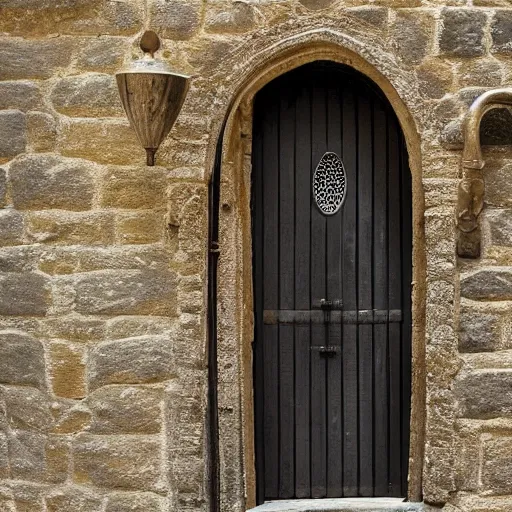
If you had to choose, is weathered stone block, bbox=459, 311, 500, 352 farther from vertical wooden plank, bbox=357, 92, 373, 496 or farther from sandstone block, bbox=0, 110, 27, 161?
sandstone block, bbox=0, 110, 27, 161

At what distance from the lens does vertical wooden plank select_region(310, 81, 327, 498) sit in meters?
5.71

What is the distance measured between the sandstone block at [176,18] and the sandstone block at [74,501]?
82.6 inches

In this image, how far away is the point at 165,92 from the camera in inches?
198

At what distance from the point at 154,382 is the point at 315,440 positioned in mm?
864

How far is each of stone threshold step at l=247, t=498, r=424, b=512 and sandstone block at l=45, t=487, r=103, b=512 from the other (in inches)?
28.5

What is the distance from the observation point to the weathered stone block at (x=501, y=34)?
17.8 ft

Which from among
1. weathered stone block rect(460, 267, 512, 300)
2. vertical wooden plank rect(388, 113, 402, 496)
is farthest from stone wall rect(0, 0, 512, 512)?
vertical wooden plank rect(388, 113, 402, 496)

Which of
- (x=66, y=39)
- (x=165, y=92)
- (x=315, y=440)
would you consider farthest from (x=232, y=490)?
(x=66, y=39)

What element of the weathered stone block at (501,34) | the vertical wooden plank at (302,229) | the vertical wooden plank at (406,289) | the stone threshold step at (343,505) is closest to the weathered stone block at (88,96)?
the vertical wooden plank at (302,229)

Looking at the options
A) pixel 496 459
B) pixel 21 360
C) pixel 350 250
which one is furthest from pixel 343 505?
pixel 21 360

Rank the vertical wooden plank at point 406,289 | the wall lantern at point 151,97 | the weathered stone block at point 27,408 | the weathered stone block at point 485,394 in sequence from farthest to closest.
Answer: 1. the vertical wooden plank at point 406,289
2. the weathered stone block at point 27,408
3. the weathered stone block at point 485,394
4. the wall lantern at point 151,97

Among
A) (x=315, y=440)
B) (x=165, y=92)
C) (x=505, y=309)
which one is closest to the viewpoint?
(x=165, y=92)

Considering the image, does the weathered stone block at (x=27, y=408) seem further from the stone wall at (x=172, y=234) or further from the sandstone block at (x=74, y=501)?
the sandstone block at (x=74, y=501)

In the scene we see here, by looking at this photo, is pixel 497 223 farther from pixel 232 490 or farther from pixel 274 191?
pixel 232 490
